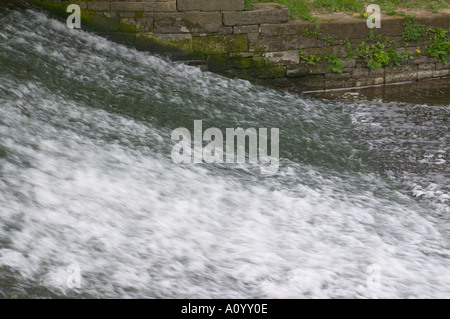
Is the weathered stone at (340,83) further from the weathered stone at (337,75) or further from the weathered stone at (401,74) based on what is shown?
the weathered stone at (401,74)

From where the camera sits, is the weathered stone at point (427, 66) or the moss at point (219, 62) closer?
the moss at point (219, 62)

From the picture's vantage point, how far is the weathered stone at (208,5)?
745 centimetres

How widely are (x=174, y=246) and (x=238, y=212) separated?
30.4 inches

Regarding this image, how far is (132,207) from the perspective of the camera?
158 inches

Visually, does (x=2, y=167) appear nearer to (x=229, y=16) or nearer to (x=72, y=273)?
(x=72, y=273)

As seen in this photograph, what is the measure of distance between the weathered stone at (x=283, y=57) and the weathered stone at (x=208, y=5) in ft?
2.64

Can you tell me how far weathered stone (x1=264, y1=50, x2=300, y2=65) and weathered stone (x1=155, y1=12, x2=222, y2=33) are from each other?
838 mm

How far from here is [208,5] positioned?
750 centimetres
